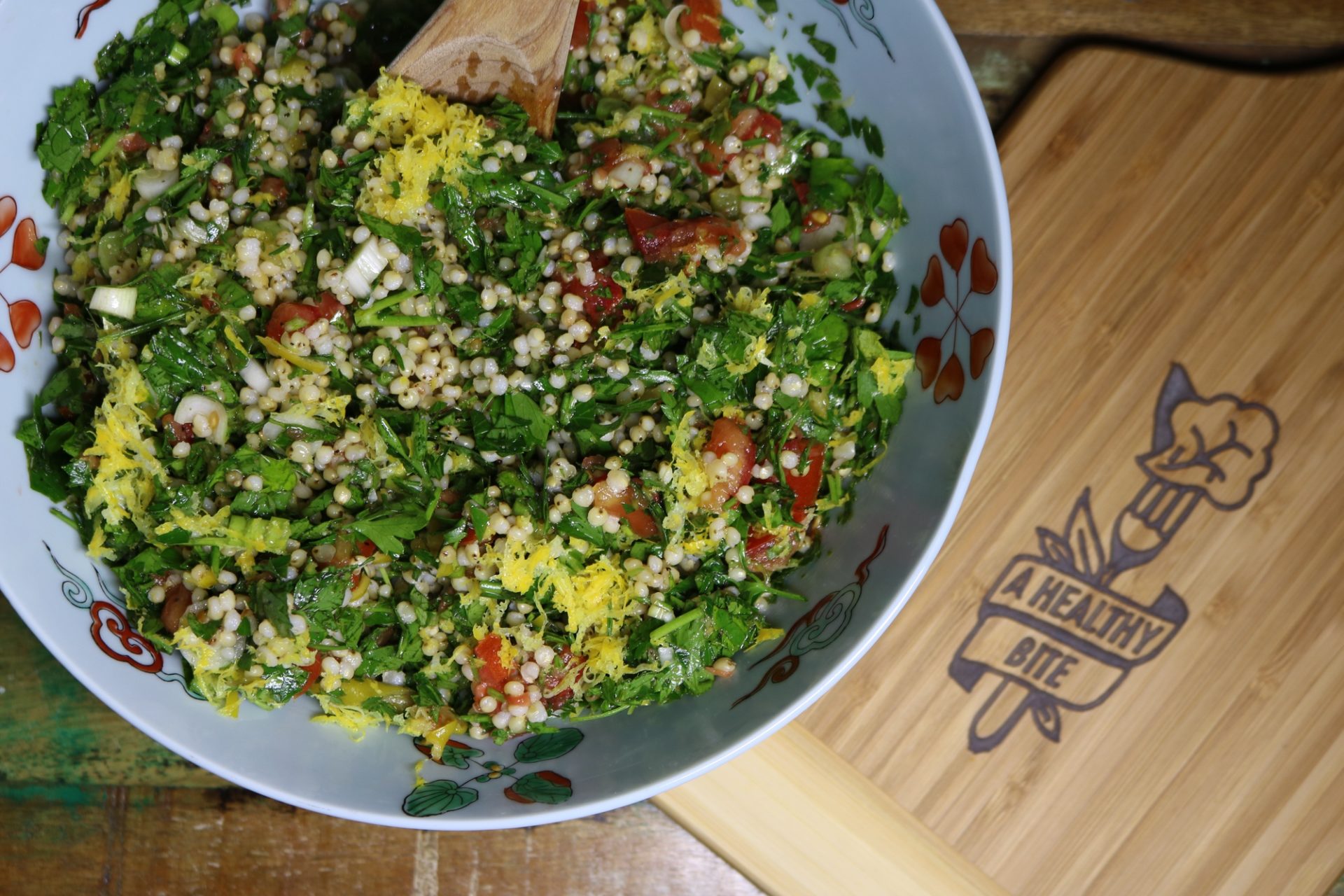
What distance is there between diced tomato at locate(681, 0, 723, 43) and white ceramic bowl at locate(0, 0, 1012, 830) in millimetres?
193

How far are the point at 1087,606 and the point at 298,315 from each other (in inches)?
95.0

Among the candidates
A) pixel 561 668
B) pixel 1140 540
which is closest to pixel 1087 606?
pixel 1140 540

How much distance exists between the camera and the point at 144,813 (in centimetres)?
301

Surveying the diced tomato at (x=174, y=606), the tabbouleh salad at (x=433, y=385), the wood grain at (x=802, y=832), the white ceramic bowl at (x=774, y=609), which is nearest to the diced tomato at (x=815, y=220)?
the tabbouleh salad at (x=433, y=385)

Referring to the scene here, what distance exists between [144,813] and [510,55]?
8.76 ft

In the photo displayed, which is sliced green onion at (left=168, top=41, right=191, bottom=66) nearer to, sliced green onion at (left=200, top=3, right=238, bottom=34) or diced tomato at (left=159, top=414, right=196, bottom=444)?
sliced green onion at (left=200, top=3, right=238, bottom=34)

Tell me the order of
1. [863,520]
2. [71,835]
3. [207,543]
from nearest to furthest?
[207,543], [863,520], [71,835]

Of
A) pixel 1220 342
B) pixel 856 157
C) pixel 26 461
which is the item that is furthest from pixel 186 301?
pixel 1220 342

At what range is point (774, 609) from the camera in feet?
8.09

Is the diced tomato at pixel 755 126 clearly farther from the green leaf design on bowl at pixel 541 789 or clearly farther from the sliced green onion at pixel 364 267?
the green leaf design on bowl at pixel 541 789

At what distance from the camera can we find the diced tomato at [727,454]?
224 centimetres

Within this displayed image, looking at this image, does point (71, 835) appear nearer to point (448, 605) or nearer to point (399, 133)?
point (448, 605)

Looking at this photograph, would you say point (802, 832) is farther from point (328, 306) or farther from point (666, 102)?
point (666, 102)

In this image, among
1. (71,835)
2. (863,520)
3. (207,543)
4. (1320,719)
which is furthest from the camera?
(71,835)
